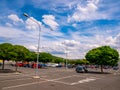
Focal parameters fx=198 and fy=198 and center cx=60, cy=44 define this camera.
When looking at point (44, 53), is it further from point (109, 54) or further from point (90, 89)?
point (90, 89)

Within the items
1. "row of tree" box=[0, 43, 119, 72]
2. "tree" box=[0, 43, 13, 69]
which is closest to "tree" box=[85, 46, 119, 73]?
"row of tree" box=[0, 43, 119, 72]

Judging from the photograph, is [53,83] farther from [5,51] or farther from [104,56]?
[104,56]

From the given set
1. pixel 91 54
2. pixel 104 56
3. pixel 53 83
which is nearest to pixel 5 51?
pixel 53 83

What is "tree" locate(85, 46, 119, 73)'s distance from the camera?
4384cm

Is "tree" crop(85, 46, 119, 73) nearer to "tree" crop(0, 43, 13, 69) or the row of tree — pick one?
the row of tree

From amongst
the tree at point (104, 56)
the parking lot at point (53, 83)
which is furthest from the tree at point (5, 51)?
the tree at point (104, 56)

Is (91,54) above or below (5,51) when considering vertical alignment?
above

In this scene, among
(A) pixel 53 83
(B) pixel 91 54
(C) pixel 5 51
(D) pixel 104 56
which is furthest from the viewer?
(B) pixel 91 54

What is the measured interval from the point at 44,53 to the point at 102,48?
29.5 meters

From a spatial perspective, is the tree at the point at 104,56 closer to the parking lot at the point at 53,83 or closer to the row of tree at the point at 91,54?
the row of tree at the point at 91,54

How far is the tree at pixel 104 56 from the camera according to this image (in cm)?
4384

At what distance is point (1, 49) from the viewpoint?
113 ft

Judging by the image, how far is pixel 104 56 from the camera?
1741 inches

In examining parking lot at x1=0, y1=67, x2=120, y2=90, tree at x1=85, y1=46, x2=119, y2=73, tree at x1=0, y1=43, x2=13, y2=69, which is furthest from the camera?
tree at x1=85, y1=46, x2=119, y2=73
